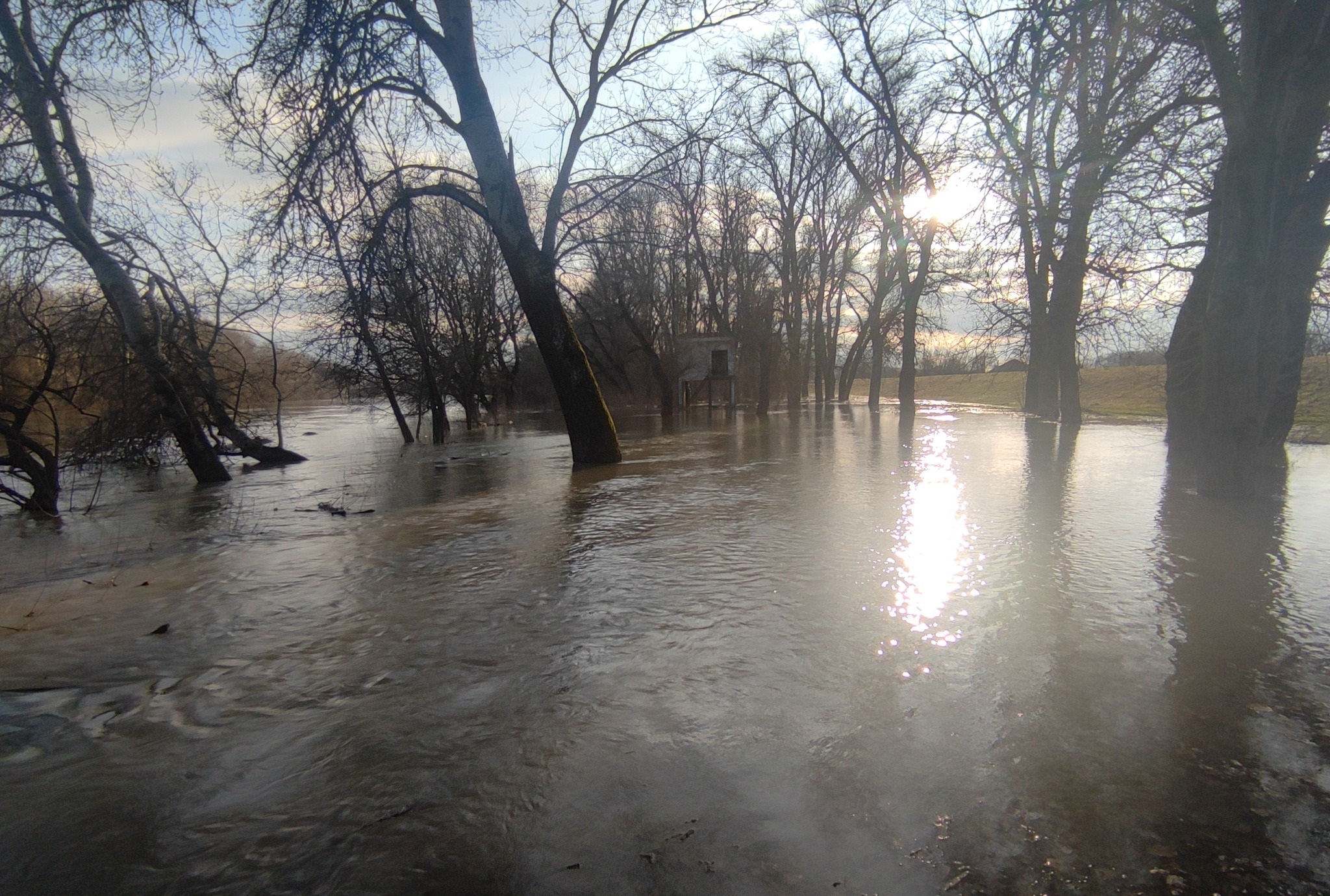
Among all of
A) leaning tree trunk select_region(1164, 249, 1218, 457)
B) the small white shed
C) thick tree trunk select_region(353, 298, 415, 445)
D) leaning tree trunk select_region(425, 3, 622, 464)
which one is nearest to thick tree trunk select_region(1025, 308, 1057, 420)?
leaning tree trunk select_region(1164, 249, 1218, 457)

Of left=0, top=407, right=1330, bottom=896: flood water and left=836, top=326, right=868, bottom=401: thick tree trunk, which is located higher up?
left=836, top=326, right=868, bottom=401: thick tree trunk

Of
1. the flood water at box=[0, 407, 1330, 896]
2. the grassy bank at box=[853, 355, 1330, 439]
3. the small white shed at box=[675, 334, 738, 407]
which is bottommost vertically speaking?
the flood water at box=[0, 407, 1330, 896]

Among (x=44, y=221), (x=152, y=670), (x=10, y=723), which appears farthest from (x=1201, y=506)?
(x=44, y=221)

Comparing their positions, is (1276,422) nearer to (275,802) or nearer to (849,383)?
(275,802)

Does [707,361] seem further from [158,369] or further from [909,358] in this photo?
[158,369]

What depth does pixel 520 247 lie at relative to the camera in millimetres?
10148

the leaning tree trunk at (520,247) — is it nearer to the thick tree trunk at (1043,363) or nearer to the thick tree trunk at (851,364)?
the thick tree trunk at (1043,363)

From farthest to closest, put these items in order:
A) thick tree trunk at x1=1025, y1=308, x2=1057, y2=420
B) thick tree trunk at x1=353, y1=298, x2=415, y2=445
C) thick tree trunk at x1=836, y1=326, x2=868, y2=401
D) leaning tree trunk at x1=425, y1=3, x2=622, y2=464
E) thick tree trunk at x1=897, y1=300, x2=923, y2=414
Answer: thick tree trunk at x1=836, y1=326, x2=868, y2=401, thick tree trunk at x1=897, y1=300, x2=923, y2=414, thick tree trunk at x1=1025, y1=308, x2=1057, y2=420, thick tree trunk at x1=353, y1=298, x2=415, y2=445, leaning tree trunk at x1=425, y1=3, x2=622, y2=464

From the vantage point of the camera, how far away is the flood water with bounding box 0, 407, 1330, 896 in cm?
195

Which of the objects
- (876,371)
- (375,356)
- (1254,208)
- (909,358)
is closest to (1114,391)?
(876,371)

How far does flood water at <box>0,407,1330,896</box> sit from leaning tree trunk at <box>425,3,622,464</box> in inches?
199

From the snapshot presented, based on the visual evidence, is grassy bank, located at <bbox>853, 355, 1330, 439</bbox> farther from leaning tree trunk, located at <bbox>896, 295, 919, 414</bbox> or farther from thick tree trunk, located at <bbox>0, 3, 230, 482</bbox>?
thick tree trunk, located at <bbox>0, 3, 230, 482</bbox>

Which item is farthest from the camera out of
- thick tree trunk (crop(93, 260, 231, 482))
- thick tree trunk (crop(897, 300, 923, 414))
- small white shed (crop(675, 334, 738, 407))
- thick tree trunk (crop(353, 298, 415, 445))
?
small white shed (crop(675, 334, 738, 407))

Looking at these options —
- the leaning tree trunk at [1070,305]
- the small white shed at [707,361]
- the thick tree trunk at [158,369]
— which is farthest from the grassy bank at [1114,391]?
the thick tree trunk at [158,369]
